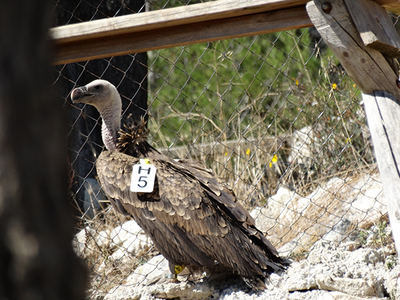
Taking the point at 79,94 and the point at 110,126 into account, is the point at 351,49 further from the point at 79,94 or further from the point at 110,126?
the point at 110,126

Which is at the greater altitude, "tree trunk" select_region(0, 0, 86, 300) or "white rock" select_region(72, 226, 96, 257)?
"tree trunk" select_region(0, 0, 86, 300)

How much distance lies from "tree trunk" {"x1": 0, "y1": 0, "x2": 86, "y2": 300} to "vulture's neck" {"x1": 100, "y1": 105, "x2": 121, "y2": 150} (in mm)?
4018

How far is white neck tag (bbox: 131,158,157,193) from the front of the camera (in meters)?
4.46

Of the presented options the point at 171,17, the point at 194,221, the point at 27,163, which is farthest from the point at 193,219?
the point at 27,163

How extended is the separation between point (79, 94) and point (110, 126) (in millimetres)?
387

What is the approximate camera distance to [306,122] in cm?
643

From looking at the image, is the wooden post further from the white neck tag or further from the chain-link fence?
the white neck tag

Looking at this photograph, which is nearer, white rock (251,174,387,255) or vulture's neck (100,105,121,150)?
white rock (251,174,387,255)

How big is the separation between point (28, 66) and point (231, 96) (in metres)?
7.17

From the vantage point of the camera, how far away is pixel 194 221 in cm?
443

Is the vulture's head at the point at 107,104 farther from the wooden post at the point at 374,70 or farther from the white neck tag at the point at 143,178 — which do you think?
the wooden post at the point at 374,70

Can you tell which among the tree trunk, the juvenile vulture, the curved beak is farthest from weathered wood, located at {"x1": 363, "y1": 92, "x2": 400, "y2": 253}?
the curved beak

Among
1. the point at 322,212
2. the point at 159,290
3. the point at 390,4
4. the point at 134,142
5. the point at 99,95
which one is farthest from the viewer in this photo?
the point at 322,212

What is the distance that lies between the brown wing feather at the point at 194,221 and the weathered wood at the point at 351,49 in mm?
1679
